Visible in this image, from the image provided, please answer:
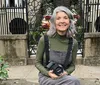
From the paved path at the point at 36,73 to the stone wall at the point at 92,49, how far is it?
18 cm

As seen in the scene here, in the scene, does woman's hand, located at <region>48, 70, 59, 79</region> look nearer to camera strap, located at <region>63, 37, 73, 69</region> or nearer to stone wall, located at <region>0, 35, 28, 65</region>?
camera strap, located at <region>63, 37, 73, 69</region>

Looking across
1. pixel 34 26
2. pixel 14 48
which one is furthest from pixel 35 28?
pixel 14 48

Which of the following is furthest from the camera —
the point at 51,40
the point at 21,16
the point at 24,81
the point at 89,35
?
the point at 21,16

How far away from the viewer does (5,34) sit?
7.36 m

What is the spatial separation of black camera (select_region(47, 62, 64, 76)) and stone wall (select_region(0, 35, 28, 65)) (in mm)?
4004

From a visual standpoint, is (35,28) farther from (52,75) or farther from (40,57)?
(52,75)

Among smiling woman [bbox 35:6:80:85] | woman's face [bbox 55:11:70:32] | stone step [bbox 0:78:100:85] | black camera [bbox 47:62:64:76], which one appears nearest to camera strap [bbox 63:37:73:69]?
smiling woman [bbox 35:6:80:85]

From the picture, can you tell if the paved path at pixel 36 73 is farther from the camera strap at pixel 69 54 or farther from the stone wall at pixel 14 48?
the camera strap at pixel 69 54

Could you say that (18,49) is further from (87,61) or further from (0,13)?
(87,61)

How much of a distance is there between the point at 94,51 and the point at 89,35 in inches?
19.1

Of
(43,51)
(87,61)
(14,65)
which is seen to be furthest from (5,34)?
(43,51)

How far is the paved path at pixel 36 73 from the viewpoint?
617cm

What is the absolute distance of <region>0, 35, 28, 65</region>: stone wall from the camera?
7133 millimetres

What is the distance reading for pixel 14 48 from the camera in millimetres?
7203
